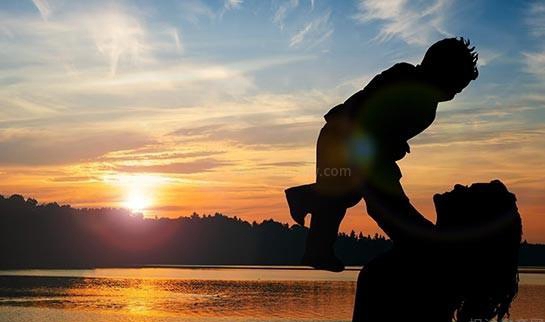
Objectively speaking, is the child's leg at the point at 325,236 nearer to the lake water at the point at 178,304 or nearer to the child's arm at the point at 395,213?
the child's arm at the point at 395,213

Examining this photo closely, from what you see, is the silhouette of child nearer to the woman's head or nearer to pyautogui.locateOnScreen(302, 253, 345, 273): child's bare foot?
pyautogui.locateOnScreen(302, 253, 345, 273): child's bare foot

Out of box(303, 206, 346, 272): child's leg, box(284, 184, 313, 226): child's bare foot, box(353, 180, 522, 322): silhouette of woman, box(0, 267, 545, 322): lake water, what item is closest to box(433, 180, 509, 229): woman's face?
box(353, 180, 522, 322): silhouette of woman

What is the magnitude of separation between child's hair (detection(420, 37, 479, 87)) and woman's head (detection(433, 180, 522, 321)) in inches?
20.8

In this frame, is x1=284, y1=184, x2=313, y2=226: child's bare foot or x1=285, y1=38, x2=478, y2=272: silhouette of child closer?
x1=285, y1=38, x2=478, y2=272: silhouette of child

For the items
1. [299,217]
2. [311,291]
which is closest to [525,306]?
[311,291]

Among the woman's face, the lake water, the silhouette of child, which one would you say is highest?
the silhouette of child

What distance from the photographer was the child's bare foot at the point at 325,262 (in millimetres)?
3818

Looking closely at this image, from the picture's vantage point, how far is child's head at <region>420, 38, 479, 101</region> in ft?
12.0

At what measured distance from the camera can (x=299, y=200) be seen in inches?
151

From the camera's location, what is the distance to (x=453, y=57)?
369cm

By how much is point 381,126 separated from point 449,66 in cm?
41

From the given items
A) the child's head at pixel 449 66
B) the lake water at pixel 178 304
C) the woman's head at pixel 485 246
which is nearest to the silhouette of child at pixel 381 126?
the child's head at pixel 449 66

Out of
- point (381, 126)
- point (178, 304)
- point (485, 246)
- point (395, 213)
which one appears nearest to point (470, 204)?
point (485, 246)

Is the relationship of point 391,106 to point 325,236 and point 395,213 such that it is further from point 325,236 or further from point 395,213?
point 325,236
